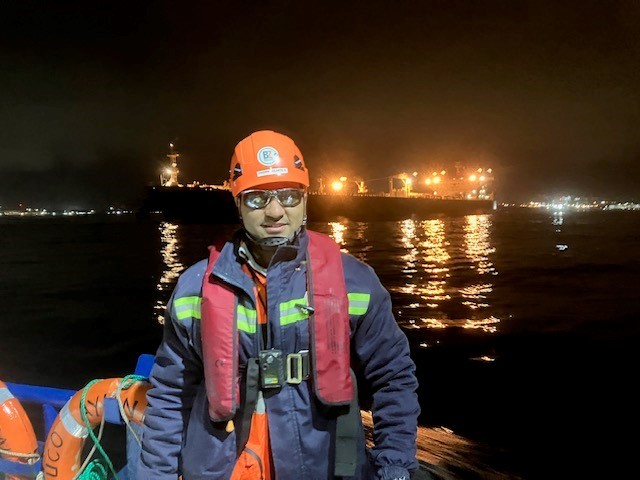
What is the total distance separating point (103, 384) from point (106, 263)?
3496 centimetres

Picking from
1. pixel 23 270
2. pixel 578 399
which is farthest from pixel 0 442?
pixel 23 270

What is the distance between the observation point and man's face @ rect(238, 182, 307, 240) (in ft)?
7.30

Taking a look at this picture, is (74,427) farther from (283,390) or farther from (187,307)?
(283,390)

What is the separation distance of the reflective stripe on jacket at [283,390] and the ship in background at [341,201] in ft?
303

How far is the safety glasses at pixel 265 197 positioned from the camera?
2.26 m

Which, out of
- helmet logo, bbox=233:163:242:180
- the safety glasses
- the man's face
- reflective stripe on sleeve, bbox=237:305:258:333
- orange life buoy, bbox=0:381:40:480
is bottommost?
orange life buoy, bbox=0:381:40:480

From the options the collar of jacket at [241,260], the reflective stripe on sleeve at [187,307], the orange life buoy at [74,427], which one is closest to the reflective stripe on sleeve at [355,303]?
the collar of jacket at [241,260]

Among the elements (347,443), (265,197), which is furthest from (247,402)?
(265,197)

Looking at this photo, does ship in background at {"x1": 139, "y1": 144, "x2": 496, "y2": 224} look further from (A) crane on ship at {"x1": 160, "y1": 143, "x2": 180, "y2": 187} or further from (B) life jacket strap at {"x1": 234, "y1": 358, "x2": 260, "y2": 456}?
(B) life jacket strap at {"x1": 234, "y1": 358, "x2": 260, "y2": 456}

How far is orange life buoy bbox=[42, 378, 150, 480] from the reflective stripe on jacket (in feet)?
3.16

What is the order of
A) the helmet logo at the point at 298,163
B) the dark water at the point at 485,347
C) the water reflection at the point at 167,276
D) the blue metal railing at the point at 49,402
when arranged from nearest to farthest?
the helmet logo at the point at 298,163 → the blue metal railing at the point at 49,402 → the dark water at the point at 485,347 → the water reflection at the point at 167,276

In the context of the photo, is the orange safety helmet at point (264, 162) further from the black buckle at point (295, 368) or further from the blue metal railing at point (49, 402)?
the blue metal railing at point (49, 402)

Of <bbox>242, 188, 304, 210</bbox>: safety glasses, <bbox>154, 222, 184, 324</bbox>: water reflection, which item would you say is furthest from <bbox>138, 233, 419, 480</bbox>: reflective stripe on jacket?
<bbox>154, 222, 184, 324</bbox>: water reflection

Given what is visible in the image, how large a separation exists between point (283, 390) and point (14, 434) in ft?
8.51
